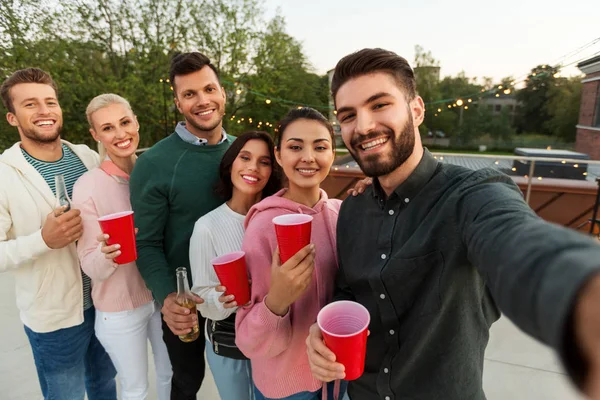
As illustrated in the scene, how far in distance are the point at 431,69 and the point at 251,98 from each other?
22.7m

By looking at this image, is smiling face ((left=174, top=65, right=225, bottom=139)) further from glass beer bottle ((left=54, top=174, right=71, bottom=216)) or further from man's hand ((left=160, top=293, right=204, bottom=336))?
man's hand ((left=160, top=293, right=204, bottom=336))

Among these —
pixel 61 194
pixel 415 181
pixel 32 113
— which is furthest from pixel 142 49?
pixel 415 181

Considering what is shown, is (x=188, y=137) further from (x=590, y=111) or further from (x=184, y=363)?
(x=590, y=111)

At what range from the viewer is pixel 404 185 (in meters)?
1.06

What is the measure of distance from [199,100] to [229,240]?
2.92 feet

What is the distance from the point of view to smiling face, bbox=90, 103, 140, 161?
6.31 ft

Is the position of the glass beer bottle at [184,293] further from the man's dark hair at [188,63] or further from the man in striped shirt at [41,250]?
the man's dark hair at [188,63]

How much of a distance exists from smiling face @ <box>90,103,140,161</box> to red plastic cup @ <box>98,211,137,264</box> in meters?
0.57

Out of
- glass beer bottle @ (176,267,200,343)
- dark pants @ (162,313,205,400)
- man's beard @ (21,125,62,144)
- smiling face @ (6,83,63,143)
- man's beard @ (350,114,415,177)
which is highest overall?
smiling face @ (6,83,63,143)

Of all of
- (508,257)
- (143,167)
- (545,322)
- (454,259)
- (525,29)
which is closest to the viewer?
(545,322)

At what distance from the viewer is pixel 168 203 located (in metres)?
1.82

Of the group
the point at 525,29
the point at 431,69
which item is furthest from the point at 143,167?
the point at 431,69

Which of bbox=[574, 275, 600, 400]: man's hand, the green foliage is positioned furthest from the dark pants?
the green foliage

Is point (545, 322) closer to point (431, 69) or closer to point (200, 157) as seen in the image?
point (200, 157)
